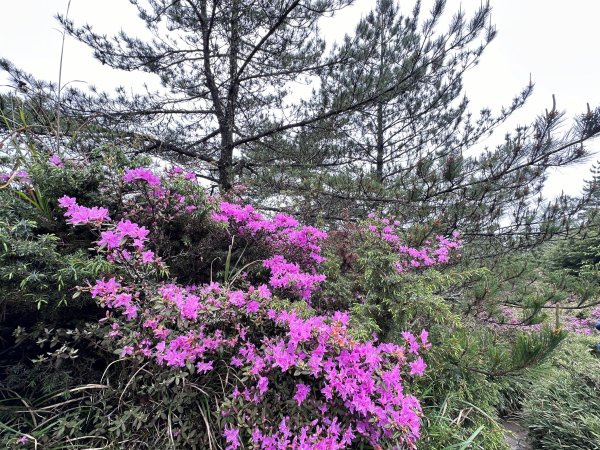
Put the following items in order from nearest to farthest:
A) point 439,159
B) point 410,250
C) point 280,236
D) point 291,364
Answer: point 291,364 → point 280,236 → point 410,250 → point 439,159

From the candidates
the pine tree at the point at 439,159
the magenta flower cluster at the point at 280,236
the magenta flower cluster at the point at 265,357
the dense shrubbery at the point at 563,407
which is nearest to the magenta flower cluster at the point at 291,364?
the magenta flower cluster at the point at 265,357

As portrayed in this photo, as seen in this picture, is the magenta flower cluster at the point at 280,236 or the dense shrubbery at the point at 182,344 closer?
the dense shrubbery at the point at 182,344

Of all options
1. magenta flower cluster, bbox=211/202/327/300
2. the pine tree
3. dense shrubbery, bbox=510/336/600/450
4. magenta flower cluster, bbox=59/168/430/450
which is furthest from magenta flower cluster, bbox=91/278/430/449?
the pine tree

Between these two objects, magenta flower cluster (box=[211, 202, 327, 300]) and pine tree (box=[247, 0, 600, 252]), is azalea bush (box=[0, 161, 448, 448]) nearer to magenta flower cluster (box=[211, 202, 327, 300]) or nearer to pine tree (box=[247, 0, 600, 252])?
magenta flower cluster (box=[211, 202, 327, 300])

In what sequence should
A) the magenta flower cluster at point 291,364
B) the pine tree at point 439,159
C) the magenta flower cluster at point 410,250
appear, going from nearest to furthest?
the magenta flower cluster at point 291,364, the magenta flower cluster at point 410,250, the pine tree at point 439,159

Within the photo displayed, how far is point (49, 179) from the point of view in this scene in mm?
1289

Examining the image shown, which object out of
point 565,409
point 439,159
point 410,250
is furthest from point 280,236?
point 439,159

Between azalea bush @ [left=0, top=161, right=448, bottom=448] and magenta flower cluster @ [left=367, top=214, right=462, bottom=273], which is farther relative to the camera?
magenta flower cluster @ [left=367, top=214, right=462, bottom=273]

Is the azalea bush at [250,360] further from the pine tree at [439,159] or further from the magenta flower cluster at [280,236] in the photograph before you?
the pine tree at [439,159]

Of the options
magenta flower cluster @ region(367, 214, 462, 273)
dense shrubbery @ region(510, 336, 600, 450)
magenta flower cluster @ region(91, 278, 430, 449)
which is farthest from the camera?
magenta flower cluster @ region(367, 214, 462, 273)

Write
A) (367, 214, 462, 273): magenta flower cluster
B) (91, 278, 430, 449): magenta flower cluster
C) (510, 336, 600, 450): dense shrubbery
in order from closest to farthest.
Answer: (91, 278, 430, 449): magenta flower cluster
(510, 336, 600, 450): dense shrubbery
(367, 214, 462, 273): magenta flower cluster

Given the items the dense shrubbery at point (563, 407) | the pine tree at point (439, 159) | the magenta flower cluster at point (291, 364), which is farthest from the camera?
the pine tree at point (439, 159)

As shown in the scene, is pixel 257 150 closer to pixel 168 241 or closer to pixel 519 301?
pixel 168 241

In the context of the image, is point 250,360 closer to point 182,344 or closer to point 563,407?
point 182,344
